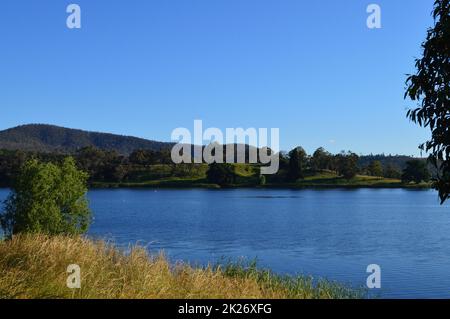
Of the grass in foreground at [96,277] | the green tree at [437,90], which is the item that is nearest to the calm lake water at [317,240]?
the grass in foreground at [96,277]

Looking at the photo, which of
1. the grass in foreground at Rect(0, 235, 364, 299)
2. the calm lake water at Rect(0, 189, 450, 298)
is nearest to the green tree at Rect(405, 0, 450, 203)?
the grass in foreground at Rect(0, 235, 364, 299)

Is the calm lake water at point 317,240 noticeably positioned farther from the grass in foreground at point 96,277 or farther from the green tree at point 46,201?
the green tree at point 46,201

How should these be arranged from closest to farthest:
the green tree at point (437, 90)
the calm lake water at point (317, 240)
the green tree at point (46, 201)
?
1. the green tree at point (437, 90)
2. the calm lake water at point (317, 240)
3. the green tree at point (46, 201)

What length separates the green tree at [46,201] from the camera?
4206 cm

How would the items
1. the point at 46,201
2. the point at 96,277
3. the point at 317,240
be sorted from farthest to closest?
the point at 317,240
the point at 46,201
the point at 96,277

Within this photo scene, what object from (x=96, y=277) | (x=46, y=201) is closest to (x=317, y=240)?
(x=46, y=201)

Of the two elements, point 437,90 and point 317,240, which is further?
point 317,240

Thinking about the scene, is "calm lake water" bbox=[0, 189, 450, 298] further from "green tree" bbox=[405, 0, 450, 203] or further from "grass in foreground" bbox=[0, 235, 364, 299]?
"green tree" bbox=[405, 0, 450, 203]

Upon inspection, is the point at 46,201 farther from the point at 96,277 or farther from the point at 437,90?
the point at 437,90

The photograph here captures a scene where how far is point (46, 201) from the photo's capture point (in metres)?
42.3

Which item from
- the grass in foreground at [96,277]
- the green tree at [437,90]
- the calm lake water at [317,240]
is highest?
the green tree at [437,90]

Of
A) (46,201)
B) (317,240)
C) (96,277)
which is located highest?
(46,201)

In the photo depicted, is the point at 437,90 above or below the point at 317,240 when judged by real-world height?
above
